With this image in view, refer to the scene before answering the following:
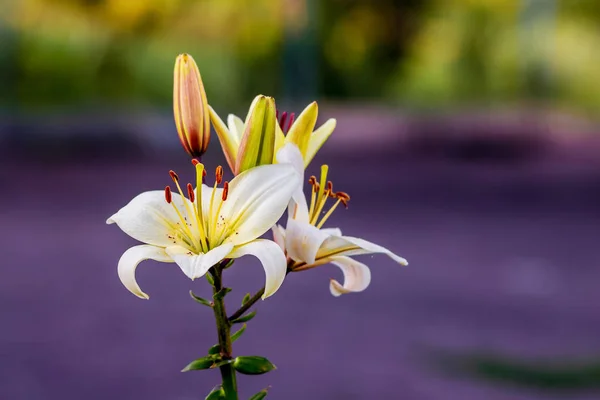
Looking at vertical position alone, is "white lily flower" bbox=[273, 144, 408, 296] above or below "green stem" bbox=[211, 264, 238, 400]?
above

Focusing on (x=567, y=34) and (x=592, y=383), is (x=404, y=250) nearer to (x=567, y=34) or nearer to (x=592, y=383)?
(x=592, y=383)

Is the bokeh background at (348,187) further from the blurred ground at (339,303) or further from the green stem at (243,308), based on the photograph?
the green stem at (243,308)

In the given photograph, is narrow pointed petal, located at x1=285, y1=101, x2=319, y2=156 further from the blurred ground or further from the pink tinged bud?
the blurred ground

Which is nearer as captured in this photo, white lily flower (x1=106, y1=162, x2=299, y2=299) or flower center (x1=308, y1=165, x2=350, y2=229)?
white lily flower (x1=106, y1=162, x2=299, y2=299)

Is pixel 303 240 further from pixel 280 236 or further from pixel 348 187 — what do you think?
pixel 348 187

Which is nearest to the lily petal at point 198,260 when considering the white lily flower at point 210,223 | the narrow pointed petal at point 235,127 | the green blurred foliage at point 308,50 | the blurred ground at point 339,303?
the white lily flower at point 210,223

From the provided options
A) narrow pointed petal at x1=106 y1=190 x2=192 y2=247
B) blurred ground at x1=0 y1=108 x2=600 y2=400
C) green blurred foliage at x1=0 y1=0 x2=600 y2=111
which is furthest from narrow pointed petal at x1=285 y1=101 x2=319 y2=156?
green blurred foliage at x1=0 y1=0 x2=600 y2=111

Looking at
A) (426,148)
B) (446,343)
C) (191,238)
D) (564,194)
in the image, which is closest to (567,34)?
(426,148)
